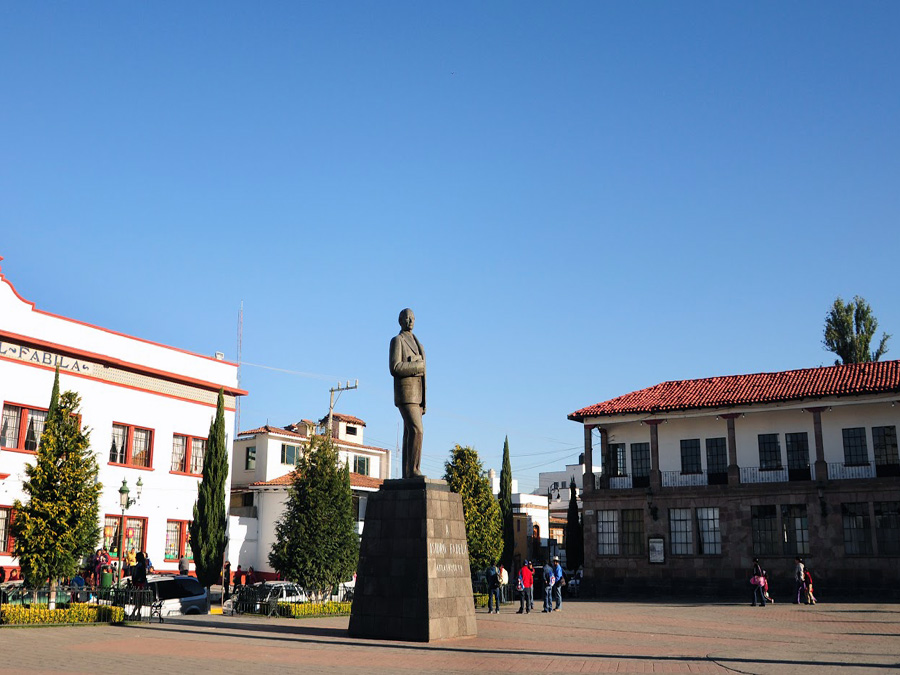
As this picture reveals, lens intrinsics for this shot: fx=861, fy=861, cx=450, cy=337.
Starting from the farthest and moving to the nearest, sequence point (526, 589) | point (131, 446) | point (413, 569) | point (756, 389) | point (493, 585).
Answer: point (756, 389)
point (131, 446)
point (526, 589)
point (493, 585)
point (413, 569)

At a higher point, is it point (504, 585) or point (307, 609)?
point (504, 585)

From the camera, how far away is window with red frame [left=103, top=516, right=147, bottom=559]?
101 ft

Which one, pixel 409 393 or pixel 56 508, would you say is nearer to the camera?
pixel 409 393

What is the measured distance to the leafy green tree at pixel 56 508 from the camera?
802 inches

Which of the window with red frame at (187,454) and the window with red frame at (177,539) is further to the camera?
the window with red frame at (187,454)

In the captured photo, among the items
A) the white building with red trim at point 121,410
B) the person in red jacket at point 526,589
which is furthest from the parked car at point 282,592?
the white building with red trim at point 121,410

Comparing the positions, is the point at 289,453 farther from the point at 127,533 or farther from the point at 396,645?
the point at 396,645

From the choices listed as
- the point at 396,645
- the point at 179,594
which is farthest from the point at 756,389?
the point at 396,645

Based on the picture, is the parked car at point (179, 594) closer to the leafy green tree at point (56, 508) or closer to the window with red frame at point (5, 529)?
the leafy green tree at point (56, 508)

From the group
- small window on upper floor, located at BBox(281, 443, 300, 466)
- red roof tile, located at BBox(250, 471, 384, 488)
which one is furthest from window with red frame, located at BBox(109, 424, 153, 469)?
small window on upper floor, located at BBox(281, 443, 300, 466)

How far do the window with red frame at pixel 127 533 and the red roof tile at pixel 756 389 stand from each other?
19.9 m

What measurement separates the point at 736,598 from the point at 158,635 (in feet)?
80.5

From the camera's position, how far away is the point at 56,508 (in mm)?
20609

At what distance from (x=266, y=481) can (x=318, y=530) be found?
19.7 m
